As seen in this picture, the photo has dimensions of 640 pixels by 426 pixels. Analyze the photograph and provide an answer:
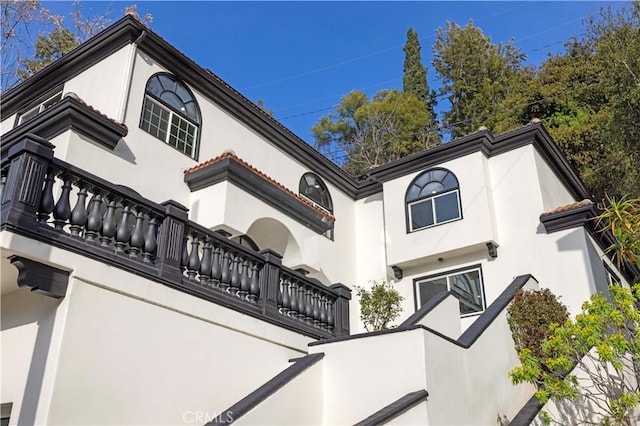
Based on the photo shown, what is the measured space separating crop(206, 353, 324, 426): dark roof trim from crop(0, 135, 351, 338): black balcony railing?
0.80 m

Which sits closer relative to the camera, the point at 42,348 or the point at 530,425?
the point at 42,348

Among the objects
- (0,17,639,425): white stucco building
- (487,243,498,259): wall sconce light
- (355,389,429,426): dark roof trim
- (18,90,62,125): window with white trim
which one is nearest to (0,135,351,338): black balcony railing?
(0,17,639,425): white stucco building

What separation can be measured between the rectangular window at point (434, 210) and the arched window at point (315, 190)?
2.36 meters

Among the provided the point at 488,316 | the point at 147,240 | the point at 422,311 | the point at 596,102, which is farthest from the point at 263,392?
the point at 596,102

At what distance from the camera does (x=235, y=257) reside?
24.9 ft

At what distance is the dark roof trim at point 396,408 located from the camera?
225 inches

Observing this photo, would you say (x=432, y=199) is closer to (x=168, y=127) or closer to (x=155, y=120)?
(x=168, y=127)

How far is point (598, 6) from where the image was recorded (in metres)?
17.2

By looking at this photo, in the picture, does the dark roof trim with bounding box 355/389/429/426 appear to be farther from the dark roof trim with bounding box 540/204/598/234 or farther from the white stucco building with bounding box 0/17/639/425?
the dark roof trim with bounding box 540/204/598/234

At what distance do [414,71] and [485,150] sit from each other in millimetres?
22551

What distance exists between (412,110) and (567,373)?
2400 cm

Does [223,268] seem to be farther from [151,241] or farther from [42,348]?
[42,348]

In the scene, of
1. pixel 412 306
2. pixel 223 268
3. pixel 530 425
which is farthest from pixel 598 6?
pixel 223 268

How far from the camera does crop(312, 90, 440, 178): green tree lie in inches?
1171
